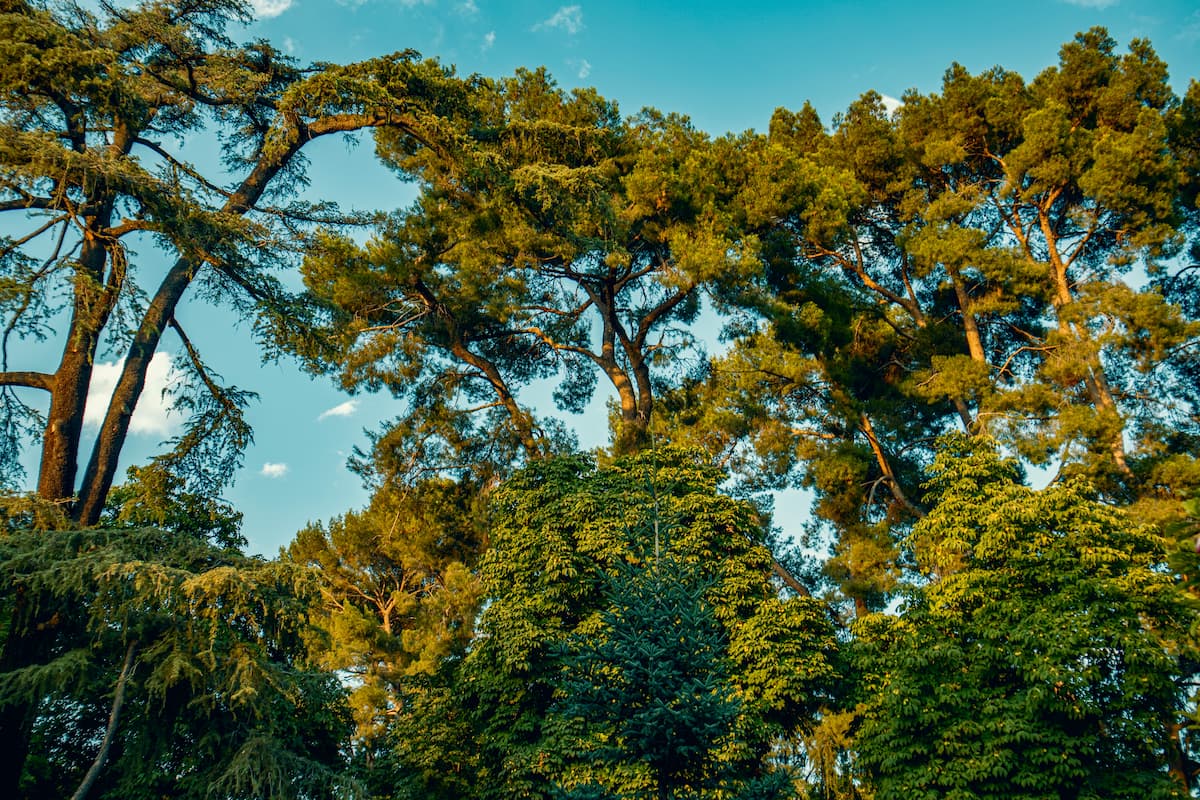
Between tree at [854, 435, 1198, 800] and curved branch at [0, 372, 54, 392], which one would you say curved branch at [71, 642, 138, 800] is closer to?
curved branch at [0, 372, 54, 392]

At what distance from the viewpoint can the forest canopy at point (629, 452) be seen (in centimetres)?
764

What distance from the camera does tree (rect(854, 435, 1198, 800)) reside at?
10.6 metres

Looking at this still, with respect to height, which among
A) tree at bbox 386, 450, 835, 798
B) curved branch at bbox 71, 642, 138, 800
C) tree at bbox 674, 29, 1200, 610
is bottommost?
curved branch at bbox 71, 642, 138, 800

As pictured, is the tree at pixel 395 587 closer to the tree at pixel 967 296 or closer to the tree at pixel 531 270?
the tree at pixel 531 270

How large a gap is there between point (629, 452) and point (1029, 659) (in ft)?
27.8

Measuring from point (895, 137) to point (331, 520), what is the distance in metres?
22.1

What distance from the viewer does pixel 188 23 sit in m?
10.2

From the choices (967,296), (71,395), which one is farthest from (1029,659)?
(71,395)

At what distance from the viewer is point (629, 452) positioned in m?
17.1

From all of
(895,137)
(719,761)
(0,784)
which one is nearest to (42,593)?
(0,784)

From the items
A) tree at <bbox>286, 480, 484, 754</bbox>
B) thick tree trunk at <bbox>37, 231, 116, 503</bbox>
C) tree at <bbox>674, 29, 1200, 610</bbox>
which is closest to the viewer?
thick tree trunk at <bbox>37, 231, 116, 503</bbox>

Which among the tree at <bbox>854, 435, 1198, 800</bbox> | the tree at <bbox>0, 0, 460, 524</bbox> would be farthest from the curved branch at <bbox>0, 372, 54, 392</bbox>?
the tree at <bbox>854, 435, 1198, 800</bbox>

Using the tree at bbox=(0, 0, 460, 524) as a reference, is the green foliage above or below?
below

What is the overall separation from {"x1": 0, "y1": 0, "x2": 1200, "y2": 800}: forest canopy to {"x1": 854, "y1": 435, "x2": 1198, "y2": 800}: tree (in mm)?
62
